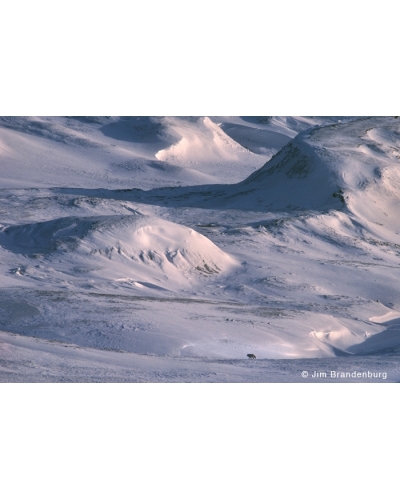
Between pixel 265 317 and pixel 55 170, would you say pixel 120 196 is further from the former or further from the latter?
pixel 265 317

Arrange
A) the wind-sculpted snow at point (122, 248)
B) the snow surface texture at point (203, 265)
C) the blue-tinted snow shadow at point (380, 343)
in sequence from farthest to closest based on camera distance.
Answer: the wind-sculpted snow at point (122, 248) → the blue-tinted snow shadow at point (380, 343) → the snow surface texture at point (203, 265)

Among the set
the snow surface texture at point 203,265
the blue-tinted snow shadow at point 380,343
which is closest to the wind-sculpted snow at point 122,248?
the snow surface texture at point 203,265

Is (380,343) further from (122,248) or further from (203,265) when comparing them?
(122,248)

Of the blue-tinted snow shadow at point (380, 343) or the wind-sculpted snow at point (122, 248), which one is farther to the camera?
the wind-sculpted snow at point (122, 248)

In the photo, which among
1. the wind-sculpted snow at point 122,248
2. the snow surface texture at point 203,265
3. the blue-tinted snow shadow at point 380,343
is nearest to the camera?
the snow surface texture at point 203,265

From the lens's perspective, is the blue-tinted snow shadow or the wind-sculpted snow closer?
the blue-tinted snow shadow

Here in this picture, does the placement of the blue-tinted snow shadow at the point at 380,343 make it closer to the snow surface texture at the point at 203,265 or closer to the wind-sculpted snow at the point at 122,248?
the snow surface texture at the point at 203,265

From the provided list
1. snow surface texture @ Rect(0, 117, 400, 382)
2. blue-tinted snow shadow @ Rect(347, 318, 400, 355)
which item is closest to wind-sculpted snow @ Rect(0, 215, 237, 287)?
snow surface texture @ Rect(0, 117, 400, 382)

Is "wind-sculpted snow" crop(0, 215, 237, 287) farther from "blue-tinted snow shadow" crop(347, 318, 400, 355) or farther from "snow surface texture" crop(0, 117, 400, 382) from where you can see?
"blue-tinted snow shadow" crop(347, 318, 400, 355)
